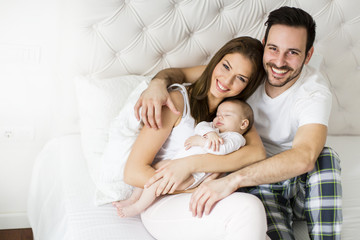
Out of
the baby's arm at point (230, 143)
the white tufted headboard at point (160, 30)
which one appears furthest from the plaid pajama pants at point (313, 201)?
the white tufted headboard at point (160, 30)

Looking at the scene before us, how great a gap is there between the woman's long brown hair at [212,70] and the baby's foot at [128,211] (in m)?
0.42

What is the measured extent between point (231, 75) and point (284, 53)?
0.87ft

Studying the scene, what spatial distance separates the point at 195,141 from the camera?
4.71 feet

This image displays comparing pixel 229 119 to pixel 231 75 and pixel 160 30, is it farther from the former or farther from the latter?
pixel 160 30

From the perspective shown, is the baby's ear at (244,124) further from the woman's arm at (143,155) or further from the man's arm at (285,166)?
the woman's arm at (143,155)

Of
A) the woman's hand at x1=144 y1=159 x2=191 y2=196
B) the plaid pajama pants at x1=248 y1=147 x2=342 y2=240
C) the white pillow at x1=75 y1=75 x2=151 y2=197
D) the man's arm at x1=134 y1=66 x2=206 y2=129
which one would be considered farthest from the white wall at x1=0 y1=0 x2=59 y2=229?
the plaid pajama pants at x1=248 y1=147 x2=342 y2=240

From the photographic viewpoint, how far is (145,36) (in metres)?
1.82

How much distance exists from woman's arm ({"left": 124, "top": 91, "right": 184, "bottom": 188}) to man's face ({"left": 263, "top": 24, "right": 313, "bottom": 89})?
51 centimetres

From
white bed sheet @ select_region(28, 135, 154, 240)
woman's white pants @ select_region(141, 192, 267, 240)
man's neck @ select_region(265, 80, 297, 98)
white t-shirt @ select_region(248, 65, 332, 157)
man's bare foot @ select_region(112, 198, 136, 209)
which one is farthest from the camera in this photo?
man's neck @ select_region(265, 80, 297, 98)

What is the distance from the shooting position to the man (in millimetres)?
1441

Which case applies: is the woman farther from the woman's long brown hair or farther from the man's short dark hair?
the man's short dark hair

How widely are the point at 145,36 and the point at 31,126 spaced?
681 millimetres

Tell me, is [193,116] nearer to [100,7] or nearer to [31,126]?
[100,7]

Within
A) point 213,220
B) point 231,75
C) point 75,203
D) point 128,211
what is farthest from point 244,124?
point 75,203
